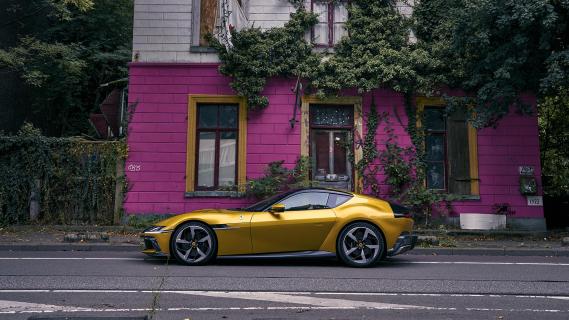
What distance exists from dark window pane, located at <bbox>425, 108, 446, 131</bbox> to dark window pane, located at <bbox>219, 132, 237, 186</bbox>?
224 inches

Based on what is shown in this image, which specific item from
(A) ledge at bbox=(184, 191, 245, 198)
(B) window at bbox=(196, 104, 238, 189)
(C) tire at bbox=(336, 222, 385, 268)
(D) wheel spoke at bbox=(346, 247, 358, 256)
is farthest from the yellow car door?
(B) window at bbox=(196, 104, 238, 189)

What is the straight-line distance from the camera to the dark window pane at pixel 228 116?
15.7 meters

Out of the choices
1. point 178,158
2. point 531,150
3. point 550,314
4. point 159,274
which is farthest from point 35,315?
point 531,150

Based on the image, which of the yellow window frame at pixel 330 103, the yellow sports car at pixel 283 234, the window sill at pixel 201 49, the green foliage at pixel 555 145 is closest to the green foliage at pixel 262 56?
the window sill at pixel 201 49

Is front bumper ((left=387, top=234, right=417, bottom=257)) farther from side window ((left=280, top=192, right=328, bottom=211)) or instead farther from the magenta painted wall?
the magenta painted wall

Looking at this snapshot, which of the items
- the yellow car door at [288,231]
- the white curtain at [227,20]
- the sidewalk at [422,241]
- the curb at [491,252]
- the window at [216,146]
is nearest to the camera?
the yellow car door at [288,231]

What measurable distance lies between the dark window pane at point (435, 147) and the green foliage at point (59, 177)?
344 inches

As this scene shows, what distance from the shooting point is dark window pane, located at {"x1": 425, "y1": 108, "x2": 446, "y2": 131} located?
1589 centimetres

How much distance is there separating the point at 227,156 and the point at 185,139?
1.29 metres

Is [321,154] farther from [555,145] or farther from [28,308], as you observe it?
[28,308]

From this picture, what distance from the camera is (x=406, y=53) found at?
15203 millimetres

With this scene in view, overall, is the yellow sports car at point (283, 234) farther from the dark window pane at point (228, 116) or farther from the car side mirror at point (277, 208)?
the dark window pane at point (228, 116)

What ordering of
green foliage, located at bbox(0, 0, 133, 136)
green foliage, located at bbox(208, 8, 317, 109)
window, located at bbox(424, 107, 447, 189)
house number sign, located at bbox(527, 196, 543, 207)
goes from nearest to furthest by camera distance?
1. green foliage, located at bbox(208, 8, 317, 109)
2. house number sign, located at bbox(527, 196, 543, 207)
3. window, located at bbox(424, 107, 447, 189)
4. green foliage, located at bbox(0, 0, 133, 136)

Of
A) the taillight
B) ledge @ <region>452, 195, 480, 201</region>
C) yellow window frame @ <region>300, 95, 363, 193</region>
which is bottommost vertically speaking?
the taillight
